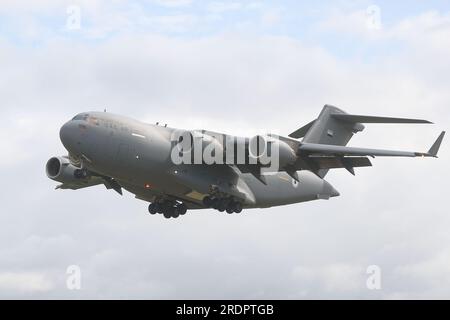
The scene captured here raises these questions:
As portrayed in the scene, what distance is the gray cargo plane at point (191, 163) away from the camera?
31.1 m

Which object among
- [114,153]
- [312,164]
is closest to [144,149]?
[114,153]

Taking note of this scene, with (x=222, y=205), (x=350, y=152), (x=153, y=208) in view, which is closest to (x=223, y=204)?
(x=222, y=205)

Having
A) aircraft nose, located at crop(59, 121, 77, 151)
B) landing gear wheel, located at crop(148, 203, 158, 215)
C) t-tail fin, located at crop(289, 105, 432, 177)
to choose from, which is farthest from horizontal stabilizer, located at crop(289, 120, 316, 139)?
aircraft nose, located at crop(59, 121, 77, 151)

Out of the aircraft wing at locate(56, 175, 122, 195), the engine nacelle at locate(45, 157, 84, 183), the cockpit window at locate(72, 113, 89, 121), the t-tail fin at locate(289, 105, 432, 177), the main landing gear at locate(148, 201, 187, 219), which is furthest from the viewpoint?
the t-tail fin at locate(289, 105, 432, 177)

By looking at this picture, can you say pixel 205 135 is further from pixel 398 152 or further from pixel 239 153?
pixel 398 152

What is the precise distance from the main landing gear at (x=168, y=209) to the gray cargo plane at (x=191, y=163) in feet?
0.10

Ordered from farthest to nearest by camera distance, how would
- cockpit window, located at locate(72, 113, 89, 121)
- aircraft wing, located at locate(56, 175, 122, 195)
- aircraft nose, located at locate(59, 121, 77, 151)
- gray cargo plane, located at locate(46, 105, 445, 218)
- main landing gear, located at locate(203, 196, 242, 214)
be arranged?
aircraft wing, located at locate(56, 175, 122, 195)
main landing gear, located at locate(203, 196, 242, 214)
cockpit window, located at locate(72, 113, 89, 121)
gray cargo plane, located at locate(46, 105, 445, 218)
aircraft nose, located at locate(59, 121, 77, 151)

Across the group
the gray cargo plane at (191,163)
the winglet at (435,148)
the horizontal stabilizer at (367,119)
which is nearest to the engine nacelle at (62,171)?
the gray cargo plane at (191,163)

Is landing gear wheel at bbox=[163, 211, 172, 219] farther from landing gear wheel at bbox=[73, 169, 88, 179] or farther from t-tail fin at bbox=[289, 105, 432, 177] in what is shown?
t-tail fin at bbox=[289, 105, 432, 177]

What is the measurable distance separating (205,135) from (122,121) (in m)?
2.55

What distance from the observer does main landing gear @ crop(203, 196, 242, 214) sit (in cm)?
3325

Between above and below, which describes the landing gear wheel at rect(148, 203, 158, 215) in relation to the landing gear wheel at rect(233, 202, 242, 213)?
above

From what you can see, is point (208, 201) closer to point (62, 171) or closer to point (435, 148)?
point (62, 171)

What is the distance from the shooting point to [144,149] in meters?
31.3
